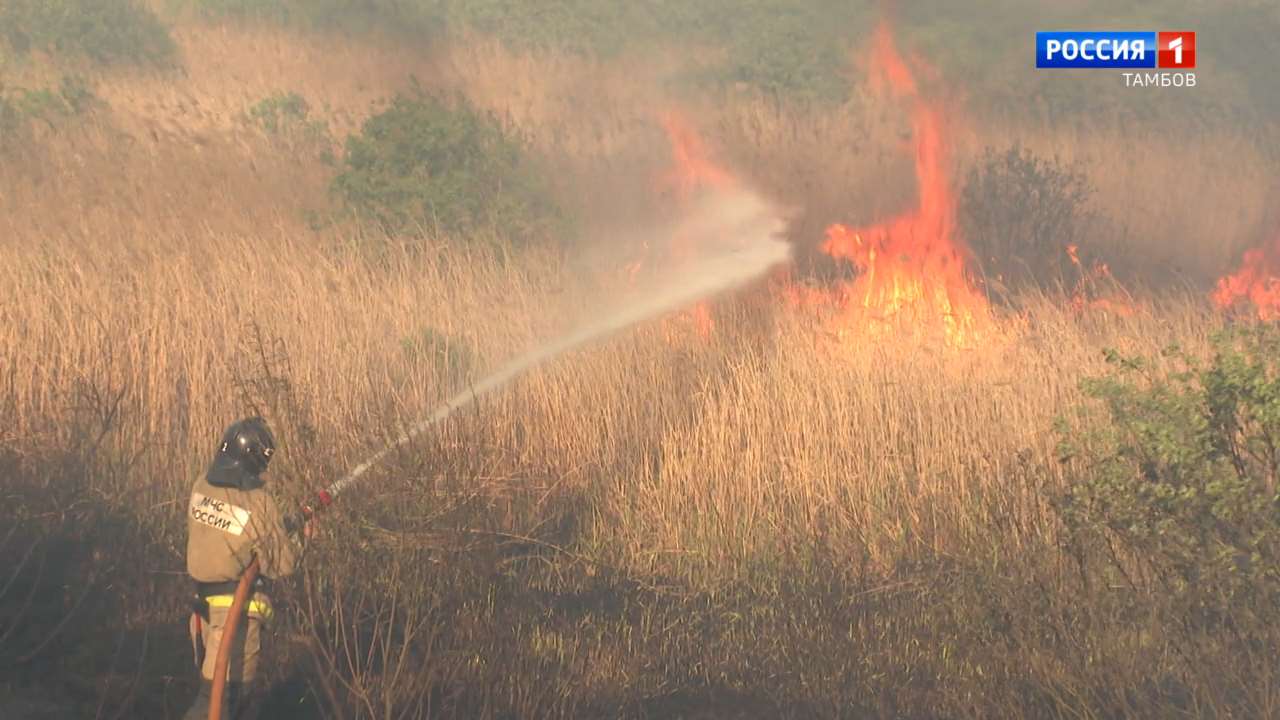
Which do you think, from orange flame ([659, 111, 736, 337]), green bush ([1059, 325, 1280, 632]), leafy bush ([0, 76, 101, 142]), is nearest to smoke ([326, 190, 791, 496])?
orange flame ([659, 111, 736, 337])

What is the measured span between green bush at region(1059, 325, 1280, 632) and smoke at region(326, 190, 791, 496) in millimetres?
3277

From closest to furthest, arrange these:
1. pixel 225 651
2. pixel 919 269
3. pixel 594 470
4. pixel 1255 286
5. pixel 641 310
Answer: pixel 225 651 < pixel 594 470 < pixel 641 310 < pixel 919 269 < pixel 1255 286

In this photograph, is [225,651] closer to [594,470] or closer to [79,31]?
[594,470]

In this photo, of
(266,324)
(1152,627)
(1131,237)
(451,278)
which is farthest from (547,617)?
(1131,237)

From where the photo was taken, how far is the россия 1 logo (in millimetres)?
21297

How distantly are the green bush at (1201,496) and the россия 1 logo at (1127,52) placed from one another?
1588 centimetres

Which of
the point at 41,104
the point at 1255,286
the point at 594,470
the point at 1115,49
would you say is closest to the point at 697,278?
the point at 594,470

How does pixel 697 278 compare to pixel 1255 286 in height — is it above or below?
above

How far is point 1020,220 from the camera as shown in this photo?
583 inches

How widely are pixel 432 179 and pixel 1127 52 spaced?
1426 cm

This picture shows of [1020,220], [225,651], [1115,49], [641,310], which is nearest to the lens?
[225,651]

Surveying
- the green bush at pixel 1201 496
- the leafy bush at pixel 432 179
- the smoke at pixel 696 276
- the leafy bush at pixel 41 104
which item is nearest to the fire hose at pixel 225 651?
the smoke at pixel 696 276

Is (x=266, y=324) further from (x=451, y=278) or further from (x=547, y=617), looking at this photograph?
(x=547, y=617)

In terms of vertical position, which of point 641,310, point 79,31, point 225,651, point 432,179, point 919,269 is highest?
point 79,31
